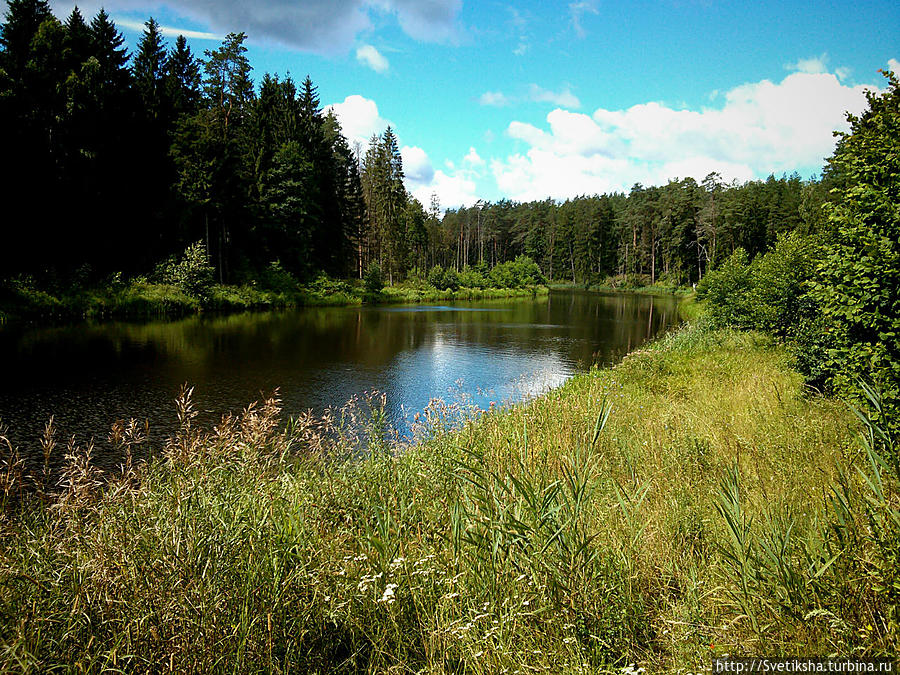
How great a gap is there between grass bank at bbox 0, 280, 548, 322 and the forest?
1451mm

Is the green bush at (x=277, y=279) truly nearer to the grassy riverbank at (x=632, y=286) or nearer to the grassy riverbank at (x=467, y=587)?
the grassy riverbank at (x=467, y=587)

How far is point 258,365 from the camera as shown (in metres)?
16.0

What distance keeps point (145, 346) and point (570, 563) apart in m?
20.3

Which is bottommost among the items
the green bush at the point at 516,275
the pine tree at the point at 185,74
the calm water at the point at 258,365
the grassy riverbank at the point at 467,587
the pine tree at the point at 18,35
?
the calm water at the point at 258,365

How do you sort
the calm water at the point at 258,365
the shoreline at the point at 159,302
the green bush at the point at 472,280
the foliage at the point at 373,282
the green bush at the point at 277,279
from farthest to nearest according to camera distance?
the green bush at the point at 472,280 → the foliage at the point at 373,282 → the green bush at the point at 277,279 → the shoreline at the point at 159,302 → the calm water at the point at 258,365

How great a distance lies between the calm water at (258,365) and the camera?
1113cm

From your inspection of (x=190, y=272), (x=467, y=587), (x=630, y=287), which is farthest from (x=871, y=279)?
(x=630, y=287)

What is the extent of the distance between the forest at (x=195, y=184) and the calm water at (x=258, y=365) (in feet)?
30.8

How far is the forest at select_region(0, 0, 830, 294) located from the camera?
26797 mm

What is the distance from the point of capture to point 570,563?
2379 millimetres

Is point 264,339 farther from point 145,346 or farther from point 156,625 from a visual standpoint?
point 156,625

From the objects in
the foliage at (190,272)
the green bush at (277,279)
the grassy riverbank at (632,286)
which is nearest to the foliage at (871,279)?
the foliage at (190,272)

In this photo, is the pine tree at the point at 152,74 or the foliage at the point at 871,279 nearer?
the foliage at the point at 871,279

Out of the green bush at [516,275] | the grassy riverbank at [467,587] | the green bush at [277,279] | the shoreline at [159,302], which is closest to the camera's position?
the grassy riverbank at [467,587]
